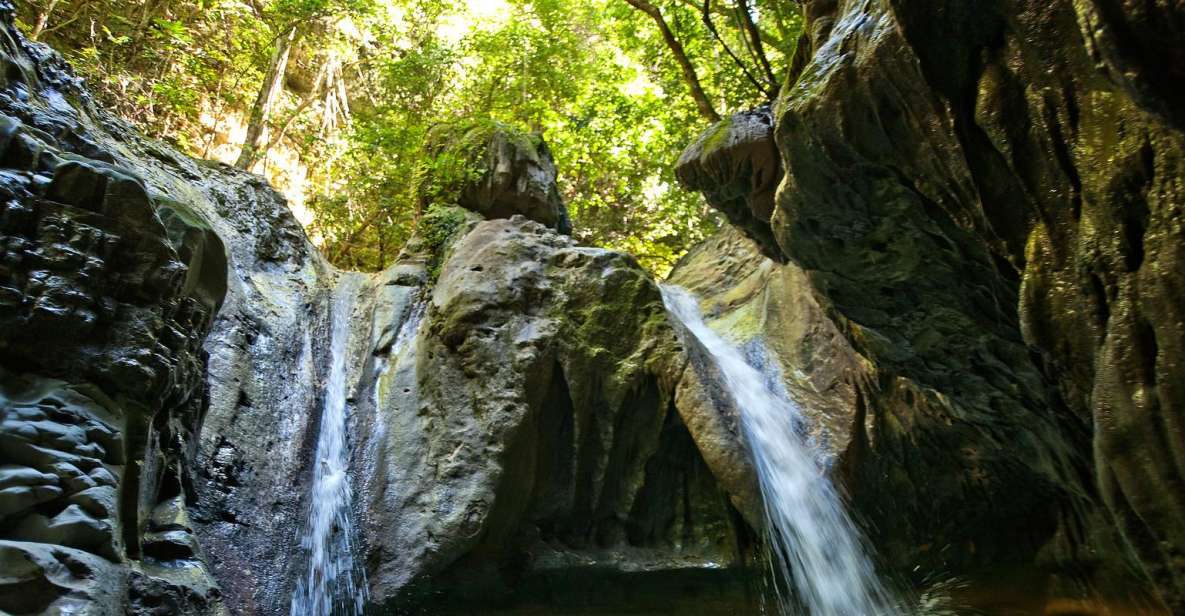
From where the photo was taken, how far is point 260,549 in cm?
553

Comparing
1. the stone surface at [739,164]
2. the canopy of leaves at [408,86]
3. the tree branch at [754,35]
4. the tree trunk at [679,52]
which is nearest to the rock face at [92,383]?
the stone surface at [739,164]

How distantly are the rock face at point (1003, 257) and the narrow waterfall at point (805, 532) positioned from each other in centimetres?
71

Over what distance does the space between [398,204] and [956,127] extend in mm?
10592

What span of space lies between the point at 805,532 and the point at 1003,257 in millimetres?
3325

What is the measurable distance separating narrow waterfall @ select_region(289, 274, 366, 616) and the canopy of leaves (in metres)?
5.71

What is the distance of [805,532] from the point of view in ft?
22.2

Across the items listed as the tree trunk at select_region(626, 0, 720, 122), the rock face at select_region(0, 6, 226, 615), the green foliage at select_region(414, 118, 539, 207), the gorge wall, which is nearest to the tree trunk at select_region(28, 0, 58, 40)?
the gorge wall

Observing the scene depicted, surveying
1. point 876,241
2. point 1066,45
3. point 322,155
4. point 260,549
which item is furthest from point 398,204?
point 1066,45

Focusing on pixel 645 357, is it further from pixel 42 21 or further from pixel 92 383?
pixel 42 21

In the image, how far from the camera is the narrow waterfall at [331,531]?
572 cm

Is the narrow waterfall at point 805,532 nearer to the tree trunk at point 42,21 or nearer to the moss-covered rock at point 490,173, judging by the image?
the moss-covered rock at point 490,173

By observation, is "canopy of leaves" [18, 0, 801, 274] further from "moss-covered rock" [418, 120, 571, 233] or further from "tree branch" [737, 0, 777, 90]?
"moss-covered rock" [418, 120, 571, 233]

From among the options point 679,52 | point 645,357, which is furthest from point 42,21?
point 645,357

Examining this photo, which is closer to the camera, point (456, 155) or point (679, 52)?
point (679, 52)
